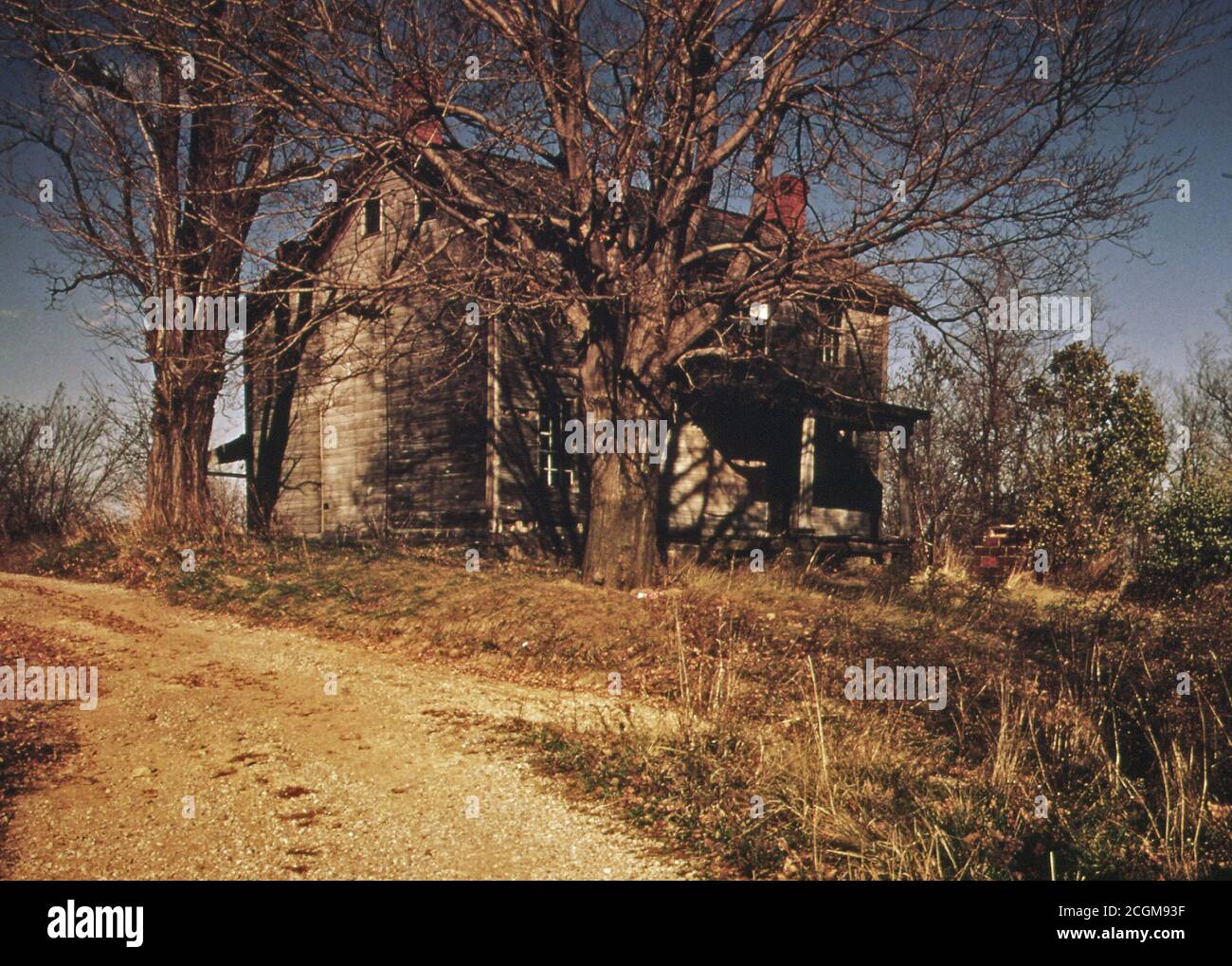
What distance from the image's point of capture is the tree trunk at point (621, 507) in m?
13.9

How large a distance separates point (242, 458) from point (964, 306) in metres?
19.0

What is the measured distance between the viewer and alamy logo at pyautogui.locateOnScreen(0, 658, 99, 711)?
884cm

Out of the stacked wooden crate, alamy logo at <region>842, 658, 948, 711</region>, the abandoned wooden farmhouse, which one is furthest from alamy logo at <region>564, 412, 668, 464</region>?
the stacked wooden crate

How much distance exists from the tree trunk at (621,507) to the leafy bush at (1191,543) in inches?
366

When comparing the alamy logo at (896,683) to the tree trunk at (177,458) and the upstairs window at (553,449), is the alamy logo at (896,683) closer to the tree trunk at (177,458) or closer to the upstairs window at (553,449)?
the upstairs window at (553,449)

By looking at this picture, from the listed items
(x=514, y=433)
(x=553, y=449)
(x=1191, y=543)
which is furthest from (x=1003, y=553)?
(x=514, y=433)
